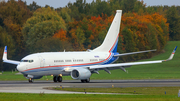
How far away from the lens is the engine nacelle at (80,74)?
1947 inches

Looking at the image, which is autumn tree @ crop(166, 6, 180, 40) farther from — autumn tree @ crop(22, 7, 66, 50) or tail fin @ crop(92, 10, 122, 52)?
tail fin @ crop(92, 10, 122, 52)

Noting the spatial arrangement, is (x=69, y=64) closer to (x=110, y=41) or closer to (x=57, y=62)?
(x=57, y=62)

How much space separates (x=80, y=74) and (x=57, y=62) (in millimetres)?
3771

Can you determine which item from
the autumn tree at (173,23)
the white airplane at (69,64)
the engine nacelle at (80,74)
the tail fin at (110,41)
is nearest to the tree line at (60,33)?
the autumn tree at (173,23)

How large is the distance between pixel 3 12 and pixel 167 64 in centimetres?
6065

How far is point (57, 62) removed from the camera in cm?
5025

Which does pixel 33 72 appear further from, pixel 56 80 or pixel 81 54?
pixel 81 54

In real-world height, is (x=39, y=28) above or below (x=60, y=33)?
above

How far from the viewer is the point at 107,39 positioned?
2330 inches

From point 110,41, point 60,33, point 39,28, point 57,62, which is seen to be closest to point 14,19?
point 39,28

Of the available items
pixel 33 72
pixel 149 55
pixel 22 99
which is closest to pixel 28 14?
pixel 149 55

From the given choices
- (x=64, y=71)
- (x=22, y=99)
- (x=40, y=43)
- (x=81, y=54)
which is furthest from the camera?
(x=40, y=43)

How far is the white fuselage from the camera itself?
157 ft

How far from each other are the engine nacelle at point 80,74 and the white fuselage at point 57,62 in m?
1.04
